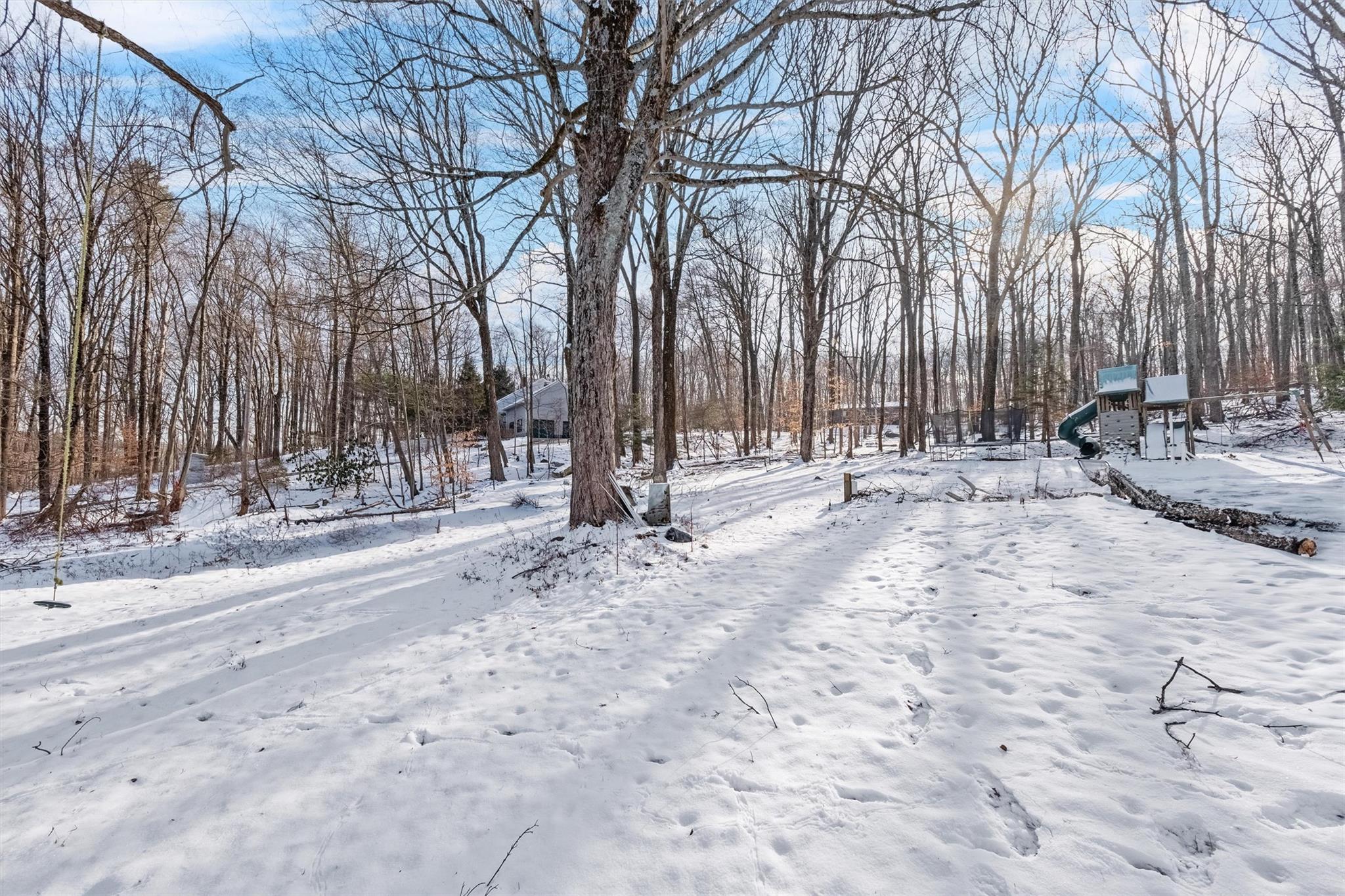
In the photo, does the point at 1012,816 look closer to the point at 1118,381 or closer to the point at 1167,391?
the point at 1167,391

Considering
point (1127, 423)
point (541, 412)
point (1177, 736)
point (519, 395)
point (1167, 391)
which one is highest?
A: point (519, 395)

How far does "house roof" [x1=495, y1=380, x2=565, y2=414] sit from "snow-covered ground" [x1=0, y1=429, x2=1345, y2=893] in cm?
3442

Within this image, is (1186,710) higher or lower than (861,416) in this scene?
lower

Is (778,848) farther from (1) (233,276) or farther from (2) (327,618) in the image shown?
(1) (233,276)

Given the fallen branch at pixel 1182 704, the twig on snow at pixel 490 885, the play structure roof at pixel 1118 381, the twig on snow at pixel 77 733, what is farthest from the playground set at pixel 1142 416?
the twig on snow at pixel 77 733

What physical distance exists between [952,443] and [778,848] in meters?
21.9

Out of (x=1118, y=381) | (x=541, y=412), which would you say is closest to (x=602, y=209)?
(x=1118, y=381)

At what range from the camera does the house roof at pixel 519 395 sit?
3938cm

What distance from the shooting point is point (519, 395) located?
4112 cm

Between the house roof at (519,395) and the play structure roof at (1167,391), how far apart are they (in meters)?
34.0

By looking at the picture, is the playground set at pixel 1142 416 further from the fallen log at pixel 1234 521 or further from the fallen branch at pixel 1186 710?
the fallen branch at pixel 1186 710

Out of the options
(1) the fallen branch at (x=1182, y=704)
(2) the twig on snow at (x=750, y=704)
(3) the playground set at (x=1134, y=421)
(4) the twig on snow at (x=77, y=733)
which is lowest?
(4) the twig on snow at (x=77, y=733)

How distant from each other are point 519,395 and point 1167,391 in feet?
124

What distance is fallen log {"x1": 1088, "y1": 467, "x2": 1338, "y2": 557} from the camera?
4.41 meters
